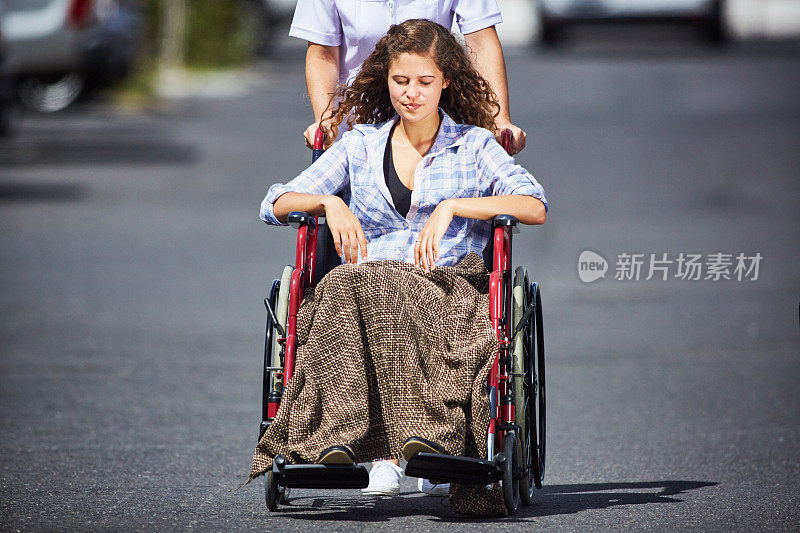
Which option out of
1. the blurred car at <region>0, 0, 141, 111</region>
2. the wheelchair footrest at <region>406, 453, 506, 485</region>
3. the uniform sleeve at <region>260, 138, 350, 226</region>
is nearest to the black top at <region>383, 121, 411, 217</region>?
the uniform sleeve at <region>260, 138, 350, 226</region>

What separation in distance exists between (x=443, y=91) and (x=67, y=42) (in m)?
15.8

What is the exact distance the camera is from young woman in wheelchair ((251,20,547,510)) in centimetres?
493

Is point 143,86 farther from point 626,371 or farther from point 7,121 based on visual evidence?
point 626,371

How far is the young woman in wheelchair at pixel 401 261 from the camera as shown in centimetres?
493

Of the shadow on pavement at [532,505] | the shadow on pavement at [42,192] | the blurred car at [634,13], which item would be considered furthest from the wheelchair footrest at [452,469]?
the blurred car at [634,13]

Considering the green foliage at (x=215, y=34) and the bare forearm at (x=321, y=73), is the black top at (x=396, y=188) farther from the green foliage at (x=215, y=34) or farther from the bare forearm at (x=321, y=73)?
the green foliage at (x=215, y=34)

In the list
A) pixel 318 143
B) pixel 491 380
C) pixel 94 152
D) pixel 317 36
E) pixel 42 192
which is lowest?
pixel 42 192

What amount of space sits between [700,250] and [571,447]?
223 inches

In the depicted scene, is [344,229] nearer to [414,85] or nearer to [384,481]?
[414,85]

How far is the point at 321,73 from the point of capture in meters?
6.06

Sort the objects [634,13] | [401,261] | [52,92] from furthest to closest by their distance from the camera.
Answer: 1. [634,13]
2. [52,92]
3. [401,261]

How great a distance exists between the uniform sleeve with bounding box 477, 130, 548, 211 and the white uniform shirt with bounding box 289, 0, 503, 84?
75 cm

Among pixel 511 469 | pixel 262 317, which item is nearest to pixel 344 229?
pixel 511 469

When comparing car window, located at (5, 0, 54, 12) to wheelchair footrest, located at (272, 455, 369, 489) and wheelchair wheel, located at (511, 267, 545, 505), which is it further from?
wheelchair footrest, located at (272, 455, 369, 489)
